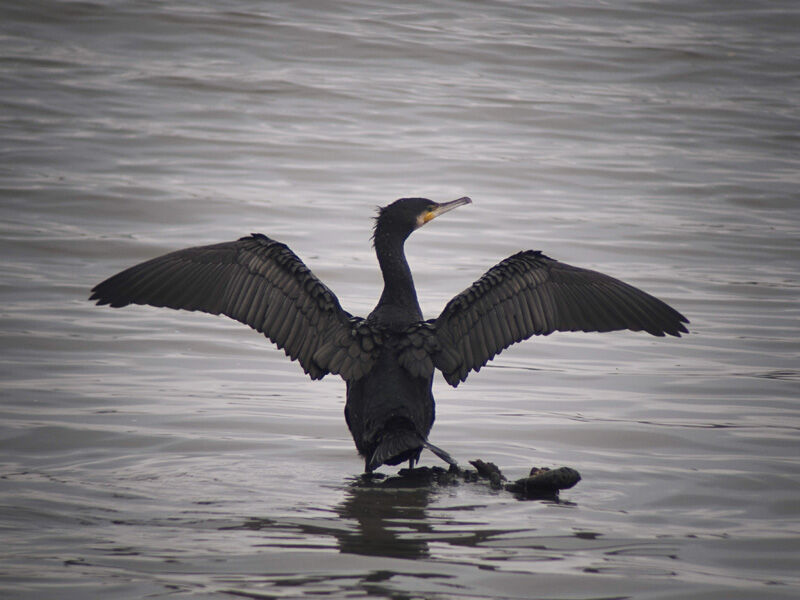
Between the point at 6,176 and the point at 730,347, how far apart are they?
9.84 m

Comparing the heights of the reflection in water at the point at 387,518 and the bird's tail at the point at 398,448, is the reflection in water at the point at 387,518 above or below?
below

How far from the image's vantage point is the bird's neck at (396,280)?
6328 mm

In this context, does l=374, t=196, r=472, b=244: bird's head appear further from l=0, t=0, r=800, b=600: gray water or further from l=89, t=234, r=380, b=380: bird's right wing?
l=0, t=0, r=800, b=600: gray water

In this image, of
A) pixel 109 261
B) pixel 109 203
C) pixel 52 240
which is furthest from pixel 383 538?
pixel 109 203

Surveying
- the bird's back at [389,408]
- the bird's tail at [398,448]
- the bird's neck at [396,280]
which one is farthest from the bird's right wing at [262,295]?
the bird's tail at [398,448]

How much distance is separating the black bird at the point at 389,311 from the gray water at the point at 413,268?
1.76 ft

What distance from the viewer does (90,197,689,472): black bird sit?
19.7ft

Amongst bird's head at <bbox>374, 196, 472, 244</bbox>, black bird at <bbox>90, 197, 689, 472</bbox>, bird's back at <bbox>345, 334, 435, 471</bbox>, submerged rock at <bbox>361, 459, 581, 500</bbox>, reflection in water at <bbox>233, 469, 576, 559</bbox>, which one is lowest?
reflection in water at <bbox>233, 469, 576, 559</bbox>

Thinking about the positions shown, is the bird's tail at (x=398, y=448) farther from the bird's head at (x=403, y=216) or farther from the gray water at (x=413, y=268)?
the bird's head at (x=403, y=216)

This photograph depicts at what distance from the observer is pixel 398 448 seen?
5.68m

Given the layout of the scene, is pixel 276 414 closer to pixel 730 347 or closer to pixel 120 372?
pixel 120 372

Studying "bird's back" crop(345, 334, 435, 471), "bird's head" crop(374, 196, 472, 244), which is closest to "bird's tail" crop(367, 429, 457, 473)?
"bird's back" crop(345, 334, 435, 471)

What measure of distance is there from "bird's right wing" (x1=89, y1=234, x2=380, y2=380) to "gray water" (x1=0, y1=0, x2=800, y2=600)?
0.69m

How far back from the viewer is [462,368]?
617 centimetres
